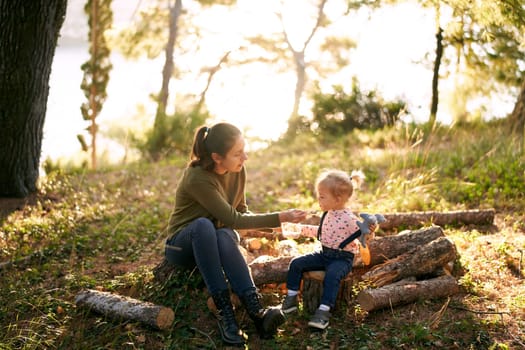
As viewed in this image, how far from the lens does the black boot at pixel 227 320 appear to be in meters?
3.25

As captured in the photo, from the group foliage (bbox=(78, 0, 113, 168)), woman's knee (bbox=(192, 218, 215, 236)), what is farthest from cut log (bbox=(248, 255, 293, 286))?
foliage (bbox=(78, 0, 113, 168))

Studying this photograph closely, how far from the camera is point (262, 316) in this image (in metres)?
3.29

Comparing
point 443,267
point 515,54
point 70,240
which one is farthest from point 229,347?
point 515,54

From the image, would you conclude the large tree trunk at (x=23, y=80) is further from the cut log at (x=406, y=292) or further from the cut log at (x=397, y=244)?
the cut log at (x=406, y=292)

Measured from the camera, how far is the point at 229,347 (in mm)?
3256

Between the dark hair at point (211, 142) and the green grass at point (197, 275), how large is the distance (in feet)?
3.06

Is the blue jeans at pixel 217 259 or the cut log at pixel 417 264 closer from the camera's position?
the blue jeans at pixel 217 259

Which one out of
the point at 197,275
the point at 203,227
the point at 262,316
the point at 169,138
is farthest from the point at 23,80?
the point at 169,138

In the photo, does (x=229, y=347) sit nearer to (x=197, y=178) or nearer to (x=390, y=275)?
(x=197, y=178)

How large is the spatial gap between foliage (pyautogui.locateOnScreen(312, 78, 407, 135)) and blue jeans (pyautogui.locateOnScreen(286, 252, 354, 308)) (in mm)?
9600

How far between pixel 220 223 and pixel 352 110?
1021 centimetres

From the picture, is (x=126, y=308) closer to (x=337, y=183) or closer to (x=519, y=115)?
(x=337, y=183)

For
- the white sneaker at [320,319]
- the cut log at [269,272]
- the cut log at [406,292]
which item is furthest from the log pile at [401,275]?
the cut log at [269,272]

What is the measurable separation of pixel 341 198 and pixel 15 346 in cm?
239
